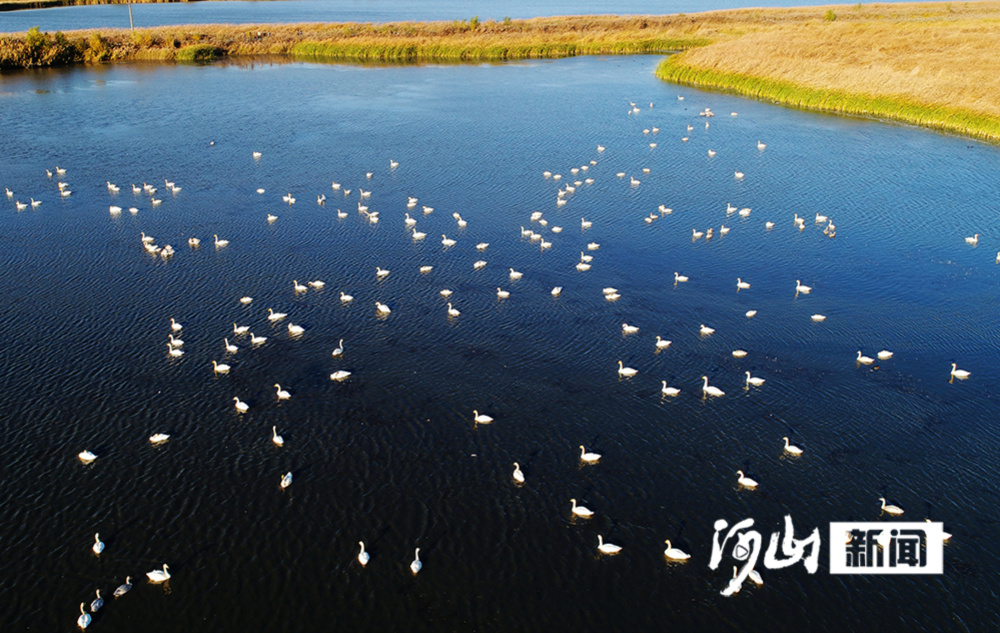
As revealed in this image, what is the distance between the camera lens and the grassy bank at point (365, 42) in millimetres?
142375

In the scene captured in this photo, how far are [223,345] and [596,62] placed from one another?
120919 millimetres

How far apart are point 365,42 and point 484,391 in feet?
430

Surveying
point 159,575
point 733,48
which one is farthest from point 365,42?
point 159,575

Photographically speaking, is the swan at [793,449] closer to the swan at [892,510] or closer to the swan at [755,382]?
the swan at [892,510]

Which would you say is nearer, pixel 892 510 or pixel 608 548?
pixel 608 548

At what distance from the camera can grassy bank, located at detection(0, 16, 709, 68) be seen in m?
→ 142

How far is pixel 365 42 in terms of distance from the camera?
154 m

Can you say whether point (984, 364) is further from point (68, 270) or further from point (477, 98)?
point (477, 98)

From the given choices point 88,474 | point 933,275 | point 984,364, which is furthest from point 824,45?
point 88,474

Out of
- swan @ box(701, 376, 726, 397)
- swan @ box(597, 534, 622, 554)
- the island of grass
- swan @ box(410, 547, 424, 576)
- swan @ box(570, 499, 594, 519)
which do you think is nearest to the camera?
swan @ box(410, 547, 424, 576)

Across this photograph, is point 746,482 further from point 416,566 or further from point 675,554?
point 416,566

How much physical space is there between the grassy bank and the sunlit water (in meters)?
72.1

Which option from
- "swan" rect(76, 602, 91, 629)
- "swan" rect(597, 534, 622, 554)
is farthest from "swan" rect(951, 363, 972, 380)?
"swan" rect(76, 602, 91, 629)

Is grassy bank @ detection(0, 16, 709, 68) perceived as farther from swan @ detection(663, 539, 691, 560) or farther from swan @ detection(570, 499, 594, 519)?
swan @ detection(663, 539, 691, 560)
